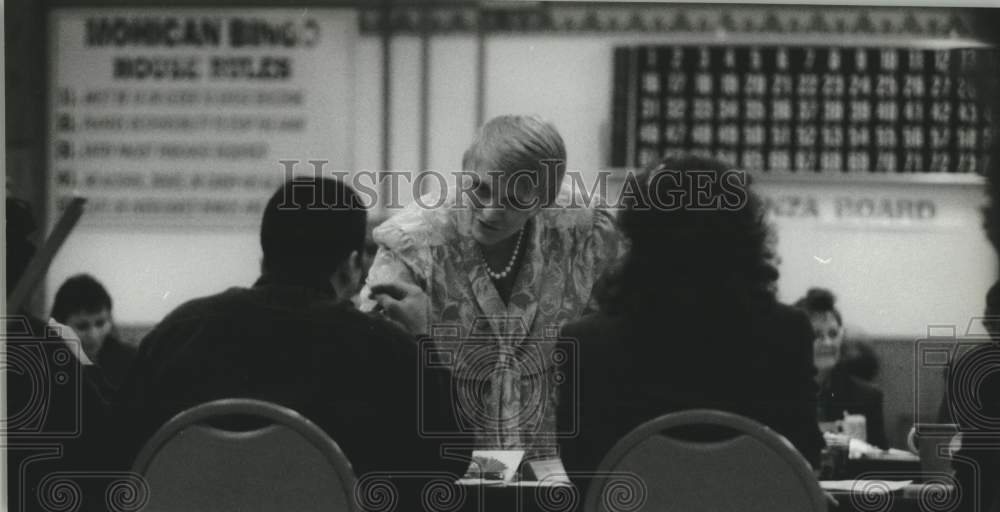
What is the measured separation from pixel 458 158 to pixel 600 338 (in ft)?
1.74

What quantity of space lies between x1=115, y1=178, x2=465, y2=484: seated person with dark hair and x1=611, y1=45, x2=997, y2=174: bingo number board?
→ 0.71 meters

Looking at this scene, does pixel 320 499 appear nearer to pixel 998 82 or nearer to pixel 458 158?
pixel 458 158

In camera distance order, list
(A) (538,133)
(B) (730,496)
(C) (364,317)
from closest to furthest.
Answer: (B) (730,496)
(C) (364,317)
(A) (538,133)

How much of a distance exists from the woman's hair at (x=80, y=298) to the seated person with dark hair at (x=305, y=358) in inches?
10.6

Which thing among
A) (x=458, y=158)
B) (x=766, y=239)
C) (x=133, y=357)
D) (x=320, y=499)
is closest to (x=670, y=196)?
(x=766, y=239)

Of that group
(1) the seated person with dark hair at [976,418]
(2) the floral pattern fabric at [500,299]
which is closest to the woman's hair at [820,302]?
(1) the seated person with dark hair at [976,418]

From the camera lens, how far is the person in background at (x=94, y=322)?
278cm

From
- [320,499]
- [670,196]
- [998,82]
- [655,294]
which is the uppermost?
[998,82]

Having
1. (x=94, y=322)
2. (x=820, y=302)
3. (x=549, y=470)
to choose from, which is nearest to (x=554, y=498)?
(x=549, y=470)

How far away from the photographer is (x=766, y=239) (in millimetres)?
2758

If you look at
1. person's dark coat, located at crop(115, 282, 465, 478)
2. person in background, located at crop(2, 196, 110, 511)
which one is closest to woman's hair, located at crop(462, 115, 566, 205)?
person's dark coat, located at crop(115, 282, 465, 478)

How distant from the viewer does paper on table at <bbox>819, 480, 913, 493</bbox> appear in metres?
2.66

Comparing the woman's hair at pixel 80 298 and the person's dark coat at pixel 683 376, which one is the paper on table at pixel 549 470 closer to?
the person's dark coat at pixel 683 376

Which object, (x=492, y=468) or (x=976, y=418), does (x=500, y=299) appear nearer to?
(x=492, y=468)
